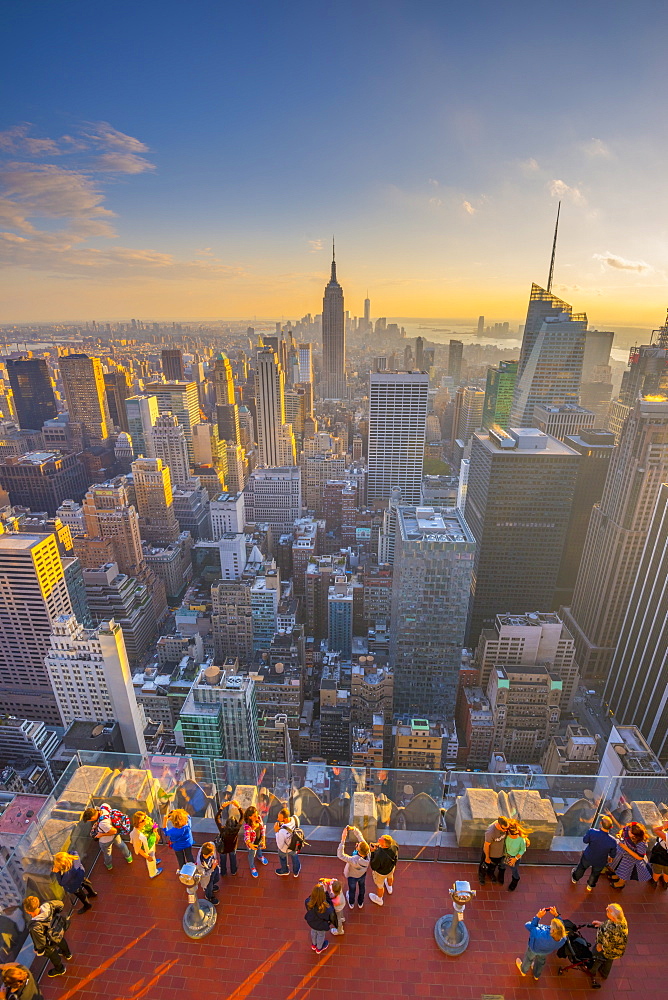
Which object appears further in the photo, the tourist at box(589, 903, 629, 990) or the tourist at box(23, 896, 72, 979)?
the tourist at box(23, 896, 72, 979)

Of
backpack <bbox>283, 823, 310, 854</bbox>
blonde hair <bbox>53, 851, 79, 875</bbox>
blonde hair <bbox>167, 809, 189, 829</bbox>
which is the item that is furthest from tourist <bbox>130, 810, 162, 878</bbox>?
backpack <bbox>283, 823, 310, 854</bbox>

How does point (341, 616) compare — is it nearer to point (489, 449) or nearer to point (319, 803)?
point (489, 449)

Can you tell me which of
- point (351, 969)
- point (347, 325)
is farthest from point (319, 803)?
point (347, 325)

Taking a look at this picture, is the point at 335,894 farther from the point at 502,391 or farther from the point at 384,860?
the point at 502,391

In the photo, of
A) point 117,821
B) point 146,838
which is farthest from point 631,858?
point 117,821

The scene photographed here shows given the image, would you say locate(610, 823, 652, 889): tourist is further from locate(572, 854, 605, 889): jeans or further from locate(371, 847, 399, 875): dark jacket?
locate(371, 847, 399, 875): dark jacket

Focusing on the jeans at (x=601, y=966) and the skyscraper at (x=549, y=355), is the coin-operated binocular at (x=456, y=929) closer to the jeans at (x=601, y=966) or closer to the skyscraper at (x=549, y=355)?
the jeans at (x=601, y=966)
